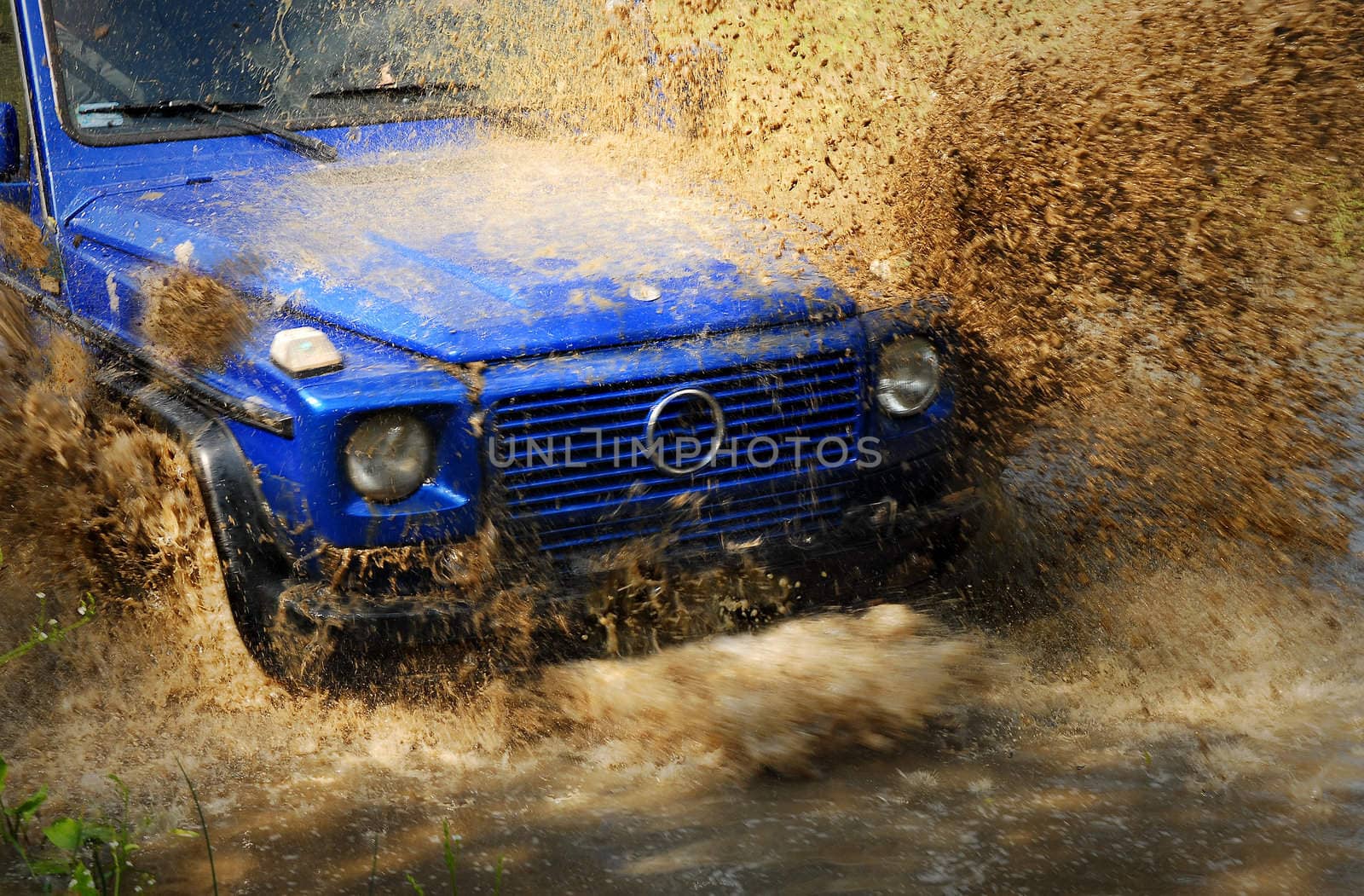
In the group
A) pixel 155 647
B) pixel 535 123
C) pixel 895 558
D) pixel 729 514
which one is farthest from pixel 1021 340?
pixel 155 647

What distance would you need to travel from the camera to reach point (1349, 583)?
400 cm

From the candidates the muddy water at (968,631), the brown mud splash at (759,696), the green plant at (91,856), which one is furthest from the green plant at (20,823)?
the brown mud splash at (759,696)

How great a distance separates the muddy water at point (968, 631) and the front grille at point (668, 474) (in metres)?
0.29

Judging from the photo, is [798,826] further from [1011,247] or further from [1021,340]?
[1011,247]

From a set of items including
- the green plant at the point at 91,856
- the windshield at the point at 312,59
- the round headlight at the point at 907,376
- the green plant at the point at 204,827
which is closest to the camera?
the green plant at the point at 91,856

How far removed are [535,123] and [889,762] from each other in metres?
2.13

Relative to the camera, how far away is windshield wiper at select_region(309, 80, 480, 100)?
12.6 feet

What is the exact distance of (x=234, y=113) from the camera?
3.72 meters

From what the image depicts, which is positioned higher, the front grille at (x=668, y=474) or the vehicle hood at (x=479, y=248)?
the vehicle hood at (x=479, y=248)

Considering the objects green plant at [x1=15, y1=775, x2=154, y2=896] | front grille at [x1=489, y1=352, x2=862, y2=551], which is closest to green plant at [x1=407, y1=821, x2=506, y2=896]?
green plant at [x1=15, y1=775, x2=154, y2=896]

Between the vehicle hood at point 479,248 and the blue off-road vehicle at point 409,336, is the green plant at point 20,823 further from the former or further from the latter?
A: the vehicle hood at point 479,248

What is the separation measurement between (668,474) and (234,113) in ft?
5.74

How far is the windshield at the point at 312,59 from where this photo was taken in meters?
3.60

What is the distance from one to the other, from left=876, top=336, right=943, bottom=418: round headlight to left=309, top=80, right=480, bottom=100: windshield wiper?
1.65 metres
